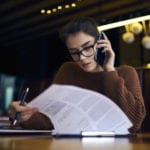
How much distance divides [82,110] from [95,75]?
61 centimetres

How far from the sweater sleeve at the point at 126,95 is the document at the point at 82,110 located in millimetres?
353

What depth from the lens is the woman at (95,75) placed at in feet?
4.37

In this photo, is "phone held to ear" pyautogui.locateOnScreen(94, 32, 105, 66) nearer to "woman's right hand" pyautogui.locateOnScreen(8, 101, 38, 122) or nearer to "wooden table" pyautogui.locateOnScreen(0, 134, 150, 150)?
"woman's right hand" pyautogui.locateOnScreen(8, 101, 38, 122)

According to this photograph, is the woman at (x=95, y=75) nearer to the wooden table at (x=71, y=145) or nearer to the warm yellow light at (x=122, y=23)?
the warm yellow light at (x=122, y=23)

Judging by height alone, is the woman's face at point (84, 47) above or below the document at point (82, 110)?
above

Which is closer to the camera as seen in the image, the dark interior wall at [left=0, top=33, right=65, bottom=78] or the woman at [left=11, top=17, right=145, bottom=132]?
the woman at [left=11, top=17, right=145, bottom=132]

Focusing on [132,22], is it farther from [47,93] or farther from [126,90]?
[47,93]

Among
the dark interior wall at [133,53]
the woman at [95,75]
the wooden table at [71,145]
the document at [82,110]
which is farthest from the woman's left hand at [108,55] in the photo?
the wooden table at [71,145]

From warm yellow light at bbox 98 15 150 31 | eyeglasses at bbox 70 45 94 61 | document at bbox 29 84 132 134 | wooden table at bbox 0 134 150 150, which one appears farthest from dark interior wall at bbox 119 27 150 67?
A: wooden table at bbox 0 134 150 150

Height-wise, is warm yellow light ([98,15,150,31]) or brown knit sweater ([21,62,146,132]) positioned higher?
warm yellow light ([98,15,150,31])

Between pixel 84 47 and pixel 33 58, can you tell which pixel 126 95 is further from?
pixel 33 58

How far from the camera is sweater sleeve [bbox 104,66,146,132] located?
4.36ft

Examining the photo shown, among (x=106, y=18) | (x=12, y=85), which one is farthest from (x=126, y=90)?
(x=12, y=85)

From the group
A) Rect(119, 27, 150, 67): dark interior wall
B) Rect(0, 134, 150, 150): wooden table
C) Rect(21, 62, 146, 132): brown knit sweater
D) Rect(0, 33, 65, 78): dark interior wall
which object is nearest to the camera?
Rect(0, 134, 150, 150): wooden table
